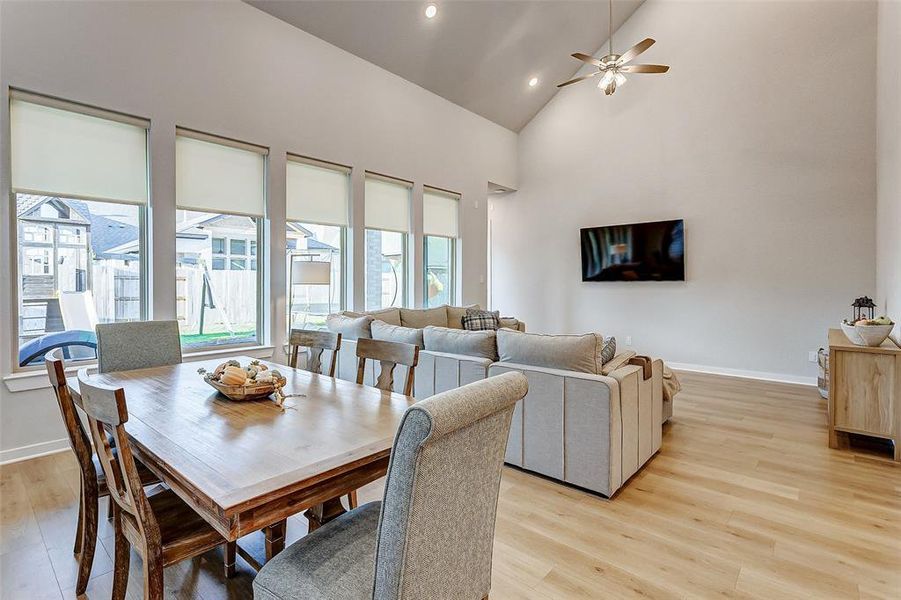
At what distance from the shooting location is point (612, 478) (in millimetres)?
2520

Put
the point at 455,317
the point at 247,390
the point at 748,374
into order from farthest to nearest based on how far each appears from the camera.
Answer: the point at 455,317, the point at 748,374, the point at 247,390

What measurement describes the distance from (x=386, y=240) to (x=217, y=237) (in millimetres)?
2161

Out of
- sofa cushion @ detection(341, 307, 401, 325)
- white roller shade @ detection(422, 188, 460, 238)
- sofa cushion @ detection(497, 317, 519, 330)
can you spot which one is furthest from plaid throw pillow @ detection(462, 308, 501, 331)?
white roller shade @ detection(422, 188, 460, 238)

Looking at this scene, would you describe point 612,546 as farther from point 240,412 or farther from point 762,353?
point 762,353

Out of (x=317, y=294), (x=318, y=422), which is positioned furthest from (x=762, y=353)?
(x=318, y=422)

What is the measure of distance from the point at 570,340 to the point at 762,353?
4226mm

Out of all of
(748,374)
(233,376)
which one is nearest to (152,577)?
(233,376)

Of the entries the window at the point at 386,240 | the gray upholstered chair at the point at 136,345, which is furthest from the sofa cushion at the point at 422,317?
the gray upholstered chair at the point at 136,345

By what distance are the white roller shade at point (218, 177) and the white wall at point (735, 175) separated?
475 cm

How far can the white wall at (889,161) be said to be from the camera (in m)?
3.39

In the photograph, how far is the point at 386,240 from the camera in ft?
19.2

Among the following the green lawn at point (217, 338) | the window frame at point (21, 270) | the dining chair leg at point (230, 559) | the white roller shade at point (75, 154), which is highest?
the white roller shade at point (75, 154)

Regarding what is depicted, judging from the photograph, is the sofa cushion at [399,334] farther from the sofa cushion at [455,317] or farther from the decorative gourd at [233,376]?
the sofa cushion at [455,317]

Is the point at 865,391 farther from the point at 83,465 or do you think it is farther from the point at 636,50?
the point at 83,465
